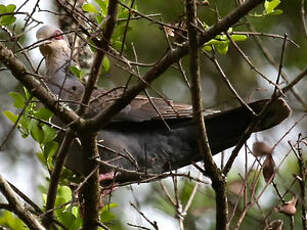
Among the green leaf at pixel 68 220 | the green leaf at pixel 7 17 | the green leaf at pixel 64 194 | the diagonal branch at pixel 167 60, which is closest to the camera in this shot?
the diagonal branch at pixel 167 60

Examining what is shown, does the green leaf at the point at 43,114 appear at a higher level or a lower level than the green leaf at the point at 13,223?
higher

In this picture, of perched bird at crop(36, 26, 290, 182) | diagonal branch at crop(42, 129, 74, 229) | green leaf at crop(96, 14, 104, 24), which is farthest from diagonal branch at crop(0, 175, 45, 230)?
perched bird at crop(36, 26, 290, 182)

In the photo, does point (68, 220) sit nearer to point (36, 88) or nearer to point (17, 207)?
point (17, 207)

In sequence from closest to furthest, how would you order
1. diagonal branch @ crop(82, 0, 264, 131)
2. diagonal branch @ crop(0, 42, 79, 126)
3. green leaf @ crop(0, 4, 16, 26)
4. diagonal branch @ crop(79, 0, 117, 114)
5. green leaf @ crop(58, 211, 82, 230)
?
1. diagonal branch @ crop(82, 0, 264, 131)
2. diagonal branch @ crop(79, 0, 117, 114)
3. diagonal branch @ crop(0, 42, 79, 126)
4. green leaf @ crop(0, 4, 16, 26)
5. green leaf @ crop(58, 211, 82, 230)

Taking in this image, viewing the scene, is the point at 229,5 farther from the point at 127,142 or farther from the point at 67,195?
the point at 67,195

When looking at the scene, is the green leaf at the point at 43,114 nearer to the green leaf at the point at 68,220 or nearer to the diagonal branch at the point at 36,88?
the diagonal branch at the point at 36,88

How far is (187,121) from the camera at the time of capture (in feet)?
16.7

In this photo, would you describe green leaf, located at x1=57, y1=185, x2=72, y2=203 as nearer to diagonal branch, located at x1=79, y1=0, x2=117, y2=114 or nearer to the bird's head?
diagonal branch, located at x1=79, y1=0, x2=117, y2=114

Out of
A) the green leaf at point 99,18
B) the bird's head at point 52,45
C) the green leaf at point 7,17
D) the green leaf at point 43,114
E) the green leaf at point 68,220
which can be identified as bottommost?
the green leaf at point 68,220

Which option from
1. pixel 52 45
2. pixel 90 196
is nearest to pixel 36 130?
pixel 90 196

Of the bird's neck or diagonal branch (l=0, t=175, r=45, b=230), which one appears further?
the bird's neck

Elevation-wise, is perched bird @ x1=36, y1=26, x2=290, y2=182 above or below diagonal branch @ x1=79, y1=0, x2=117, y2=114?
above

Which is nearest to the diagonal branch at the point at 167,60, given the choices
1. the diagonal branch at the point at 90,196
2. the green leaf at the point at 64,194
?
the diagonal branch at the point at 90,196

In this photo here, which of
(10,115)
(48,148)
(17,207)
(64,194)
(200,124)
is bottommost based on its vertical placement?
(17,207)
